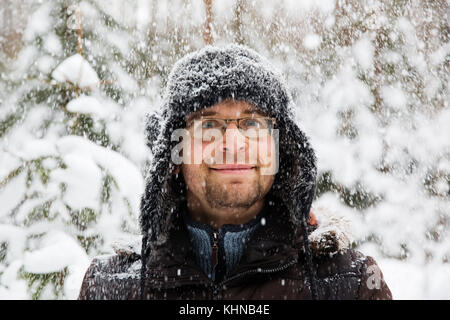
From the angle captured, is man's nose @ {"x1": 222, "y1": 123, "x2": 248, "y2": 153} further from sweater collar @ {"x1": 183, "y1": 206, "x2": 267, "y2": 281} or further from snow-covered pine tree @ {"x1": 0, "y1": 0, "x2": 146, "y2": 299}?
snow-covered pine tree @ {"x1": 0, "y1": 0, "x2": 146, "y2": 299}

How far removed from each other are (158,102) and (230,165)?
3.05m

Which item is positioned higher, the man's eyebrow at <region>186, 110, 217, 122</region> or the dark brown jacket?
the man's eyebrow at <region>186, 110, 217, 122</region>

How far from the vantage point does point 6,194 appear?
123 inches

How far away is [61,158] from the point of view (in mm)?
3223

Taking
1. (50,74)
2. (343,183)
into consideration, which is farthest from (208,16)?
(343,183)

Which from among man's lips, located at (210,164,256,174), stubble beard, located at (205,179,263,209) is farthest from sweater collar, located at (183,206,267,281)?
man's lips, located at (210,164,256,174)

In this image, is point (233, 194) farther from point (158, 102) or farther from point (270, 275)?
point (158, 102)

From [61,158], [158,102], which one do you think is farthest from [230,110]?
[158,102]

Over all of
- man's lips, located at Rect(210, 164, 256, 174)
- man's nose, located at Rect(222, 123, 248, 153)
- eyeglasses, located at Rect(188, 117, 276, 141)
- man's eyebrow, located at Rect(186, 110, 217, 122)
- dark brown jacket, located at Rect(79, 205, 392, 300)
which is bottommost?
dark brown jacket, located at Rect(79, 205, 392, 300)

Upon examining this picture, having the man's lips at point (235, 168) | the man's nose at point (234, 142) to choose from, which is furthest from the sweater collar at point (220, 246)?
the man's nose at point (234, 142)

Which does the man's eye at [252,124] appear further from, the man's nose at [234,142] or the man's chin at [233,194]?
the man's chin at [233,194]

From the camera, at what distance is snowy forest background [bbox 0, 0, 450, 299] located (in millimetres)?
3168

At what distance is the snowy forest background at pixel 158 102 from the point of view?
3.17 meters

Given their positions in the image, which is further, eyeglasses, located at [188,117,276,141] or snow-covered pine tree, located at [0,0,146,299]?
snow-covered pine tree, located at [0,0,146,299]
